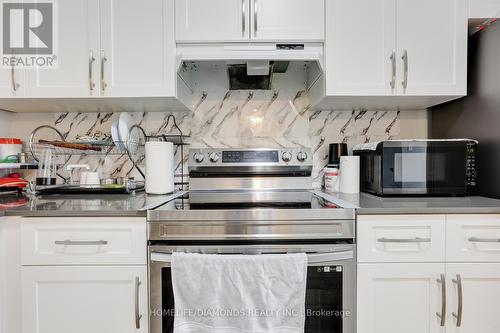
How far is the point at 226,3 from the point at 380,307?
1561 millimetres

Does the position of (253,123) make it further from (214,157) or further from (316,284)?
(316,284)

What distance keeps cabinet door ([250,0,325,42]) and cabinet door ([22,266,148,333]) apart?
1247mm

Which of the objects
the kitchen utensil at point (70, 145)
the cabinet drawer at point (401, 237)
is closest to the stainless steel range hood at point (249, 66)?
the kitchen utensil at point (70, 145)

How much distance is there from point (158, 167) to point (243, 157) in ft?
1.57

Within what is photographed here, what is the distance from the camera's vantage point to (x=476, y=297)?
3.89 ft

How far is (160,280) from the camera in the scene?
1.14 m

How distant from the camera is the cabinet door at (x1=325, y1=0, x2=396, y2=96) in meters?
1.50

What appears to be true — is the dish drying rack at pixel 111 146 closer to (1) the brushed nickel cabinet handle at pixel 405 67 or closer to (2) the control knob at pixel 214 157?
(2) the control knob at pixel 214 157

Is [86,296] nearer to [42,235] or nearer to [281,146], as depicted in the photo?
[42,235]

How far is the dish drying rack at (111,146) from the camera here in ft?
5.70

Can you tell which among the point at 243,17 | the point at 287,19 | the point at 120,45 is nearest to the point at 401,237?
the point at 287,19

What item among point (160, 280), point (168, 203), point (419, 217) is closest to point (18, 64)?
point (168, 203)

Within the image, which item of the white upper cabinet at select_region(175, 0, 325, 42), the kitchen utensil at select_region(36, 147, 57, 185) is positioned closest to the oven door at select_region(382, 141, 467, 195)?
the white upper cabinet at select_region(175, 0, 325, 42)

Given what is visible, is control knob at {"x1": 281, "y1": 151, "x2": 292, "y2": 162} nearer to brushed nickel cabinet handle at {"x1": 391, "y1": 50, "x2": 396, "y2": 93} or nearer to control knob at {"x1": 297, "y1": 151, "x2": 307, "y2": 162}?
control knob at {"x1": 297, "y1": 151, "x2": 307, "y2": 162}
